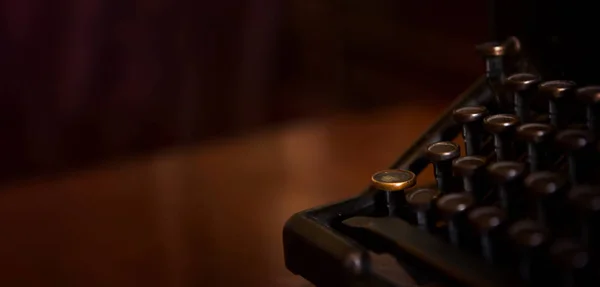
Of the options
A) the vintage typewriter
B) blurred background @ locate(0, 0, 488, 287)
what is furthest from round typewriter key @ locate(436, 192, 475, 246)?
blurred background @ locate(0, 0, 488, 287)

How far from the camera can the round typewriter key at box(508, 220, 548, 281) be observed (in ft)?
1.59

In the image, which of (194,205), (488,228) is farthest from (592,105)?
(194,205)

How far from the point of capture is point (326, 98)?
1574mm

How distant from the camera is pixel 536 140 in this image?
0.56m

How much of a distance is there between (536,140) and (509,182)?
47 mm

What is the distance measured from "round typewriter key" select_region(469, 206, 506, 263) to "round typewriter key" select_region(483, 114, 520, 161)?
0.32ft

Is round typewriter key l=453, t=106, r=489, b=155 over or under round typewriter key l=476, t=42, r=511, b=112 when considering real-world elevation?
under

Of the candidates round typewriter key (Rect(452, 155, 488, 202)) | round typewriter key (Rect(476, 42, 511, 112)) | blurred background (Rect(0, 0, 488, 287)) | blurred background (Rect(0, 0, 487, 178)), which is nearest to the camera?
round typewriter key (Rect(452, 155, 488, 202))

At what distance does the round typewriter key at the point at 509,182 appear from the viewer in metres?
0.54

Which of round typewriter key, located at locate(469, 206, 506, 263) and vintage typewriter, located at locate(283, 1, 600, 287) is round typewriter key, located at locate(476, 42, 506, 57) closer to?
vintage typewriter, located at locate(283, 1, 600, 287)

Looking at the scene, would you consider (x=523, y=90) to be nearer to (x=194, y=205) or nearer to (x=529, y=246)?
(x=529, y=246)

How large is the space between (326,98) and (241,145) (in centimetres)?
40

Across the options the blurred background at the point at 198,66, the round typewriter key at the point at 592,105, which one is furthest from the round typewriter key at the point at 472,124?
the blurred background at the point at 198,66

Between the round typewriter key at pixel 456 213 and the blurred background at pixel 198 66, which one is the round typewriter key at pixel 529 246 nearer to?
the round typewriter key at pixel 456 213
